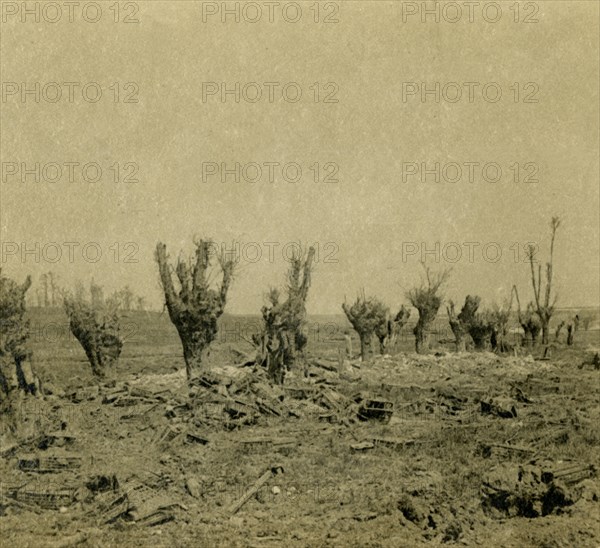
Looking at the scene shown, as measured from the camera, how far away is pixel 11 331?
541 inches

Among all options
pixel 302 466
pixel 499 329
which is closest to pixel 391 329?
pixel 499 329

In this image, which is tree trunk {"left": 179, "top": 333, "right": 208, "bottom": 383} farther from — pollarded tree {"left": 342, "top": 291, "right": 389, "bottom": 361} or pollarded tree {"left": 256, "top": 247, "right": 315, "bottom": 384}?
pollarded tree {"left": 342, "top": 291, "right": 389, "bottom": 361}

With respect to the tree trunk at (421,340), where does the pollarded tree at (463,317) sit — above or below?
above

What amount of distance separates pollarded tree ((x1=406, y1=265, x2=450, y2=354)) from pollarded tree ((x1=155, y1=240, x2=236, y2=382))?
16.9 meters

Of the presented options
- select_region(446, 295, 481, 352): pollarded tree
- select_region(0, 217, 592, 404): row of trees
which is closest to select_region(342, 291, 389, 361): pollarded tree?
select_region(0, 217, 592, 404): row of trees

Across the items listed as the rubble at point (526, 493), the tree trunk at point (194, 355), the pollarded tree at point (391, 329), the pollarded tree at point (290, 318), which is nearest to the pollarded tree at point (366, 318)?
the pollarded tree at point (391, 329)

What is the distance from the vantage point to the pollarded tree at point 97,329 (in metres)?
21.4

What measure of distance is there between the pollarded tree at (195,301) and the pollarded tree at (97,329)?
5521 millimetres

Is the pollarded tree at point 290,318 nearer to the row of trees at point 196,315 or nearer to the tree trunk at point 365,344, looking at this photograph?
the row of trees at point 196,315

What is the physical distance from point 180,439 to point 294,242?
432 inches

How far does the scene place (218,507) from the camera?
8992 mm

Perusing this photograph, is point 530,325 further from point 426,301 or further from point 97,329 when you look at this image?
point 97,329

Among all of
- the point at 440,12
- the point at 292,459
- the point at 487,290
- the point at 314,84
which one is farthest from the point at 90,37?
the point at 487,290

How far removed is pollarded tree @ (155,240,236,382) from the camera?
55.8 feet
